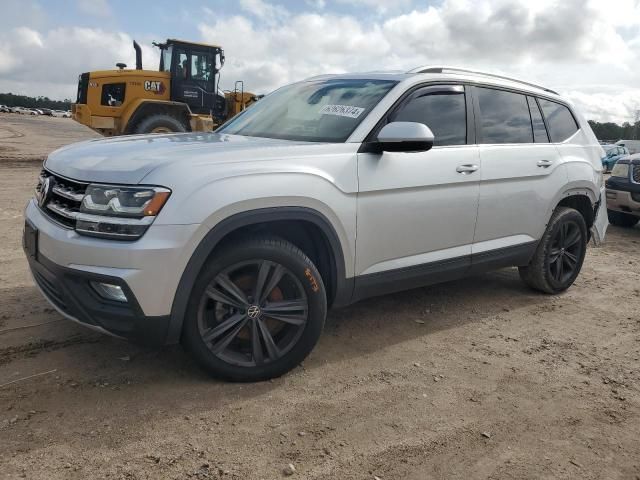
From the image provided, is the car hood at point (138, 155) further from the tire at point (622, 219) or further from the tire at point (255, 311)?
the tire at point (622, 219)

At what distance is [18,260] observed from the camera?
5.01 meters

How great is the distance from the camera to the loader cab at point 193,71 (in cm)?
1282

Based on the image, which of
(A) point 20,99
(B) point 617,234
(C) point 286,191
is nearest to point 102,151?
(C) point 286,191

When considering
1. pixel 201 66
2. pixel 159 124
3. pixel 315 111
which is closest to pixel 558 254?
pixel 315 111

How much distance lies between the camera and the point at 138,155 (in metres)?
2.83

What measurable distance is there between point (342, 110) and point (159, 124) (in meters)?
9.72

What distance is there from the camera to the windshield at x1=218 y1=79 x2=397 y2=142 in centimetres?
348

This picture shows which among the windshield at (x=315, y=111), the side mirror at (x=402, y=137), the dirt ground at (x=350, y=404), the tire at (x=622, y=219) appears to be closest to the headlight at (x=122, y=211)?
the dirt ground at (x=350, y=404)

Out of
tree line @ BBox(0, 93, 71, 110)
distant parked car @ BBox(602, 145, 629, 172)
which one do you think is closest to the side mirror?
distant parked car @ BBox(602, 145, 629, 172)

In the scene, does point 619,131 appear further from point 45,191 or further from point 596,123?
point 45,191

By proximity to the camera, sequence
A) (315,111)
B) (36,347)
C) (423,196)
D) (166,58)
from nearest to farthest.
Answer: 1. (36,347)
2. (423,196)
3. (315,111)
4. (166,58)

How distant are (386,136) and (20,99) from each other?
130803 mm

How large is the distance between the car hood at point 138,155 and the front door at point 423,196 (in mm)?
566

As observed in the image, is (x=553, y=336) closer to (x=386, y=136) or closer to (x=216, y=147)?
(x=386, y=136)
